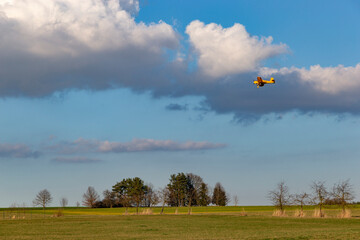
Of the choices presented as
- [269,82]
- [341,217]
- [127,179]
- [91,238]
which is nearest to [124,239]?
[91,238]

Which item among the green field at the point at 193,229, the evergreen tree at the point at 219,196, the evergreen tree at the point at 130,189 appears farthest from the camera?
the evergreen tree at the point at 219,196

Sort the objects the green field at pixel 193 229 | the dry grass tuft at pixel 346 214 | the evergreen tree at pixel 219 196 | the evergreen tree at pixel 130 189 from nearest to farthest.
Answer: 1. the green field at pixel 193 229
2. the dry grass tuft at pixel 346 214
3. the evergreen tree at pixel 130 189
4. the evergreen tree at pixel 219 196

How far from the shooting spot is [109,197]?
166750 mm

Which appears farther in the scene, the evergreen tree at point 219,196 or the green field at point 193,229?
the evergreen tree at point 219,196

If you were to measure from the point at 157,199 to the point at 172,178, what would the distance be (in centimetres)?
5951

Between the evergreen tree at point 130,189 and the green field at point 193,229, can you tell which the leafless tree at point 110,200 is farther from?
the green field at point 193,229

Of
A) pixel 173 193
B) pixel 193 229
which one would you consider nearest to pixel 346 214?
pixel 193 229

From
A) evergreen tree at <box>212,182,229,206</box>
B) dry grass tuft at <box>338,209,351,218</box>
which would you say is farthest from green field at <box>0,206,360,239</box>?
evergreen tree at <box>212,182,229,206</box>

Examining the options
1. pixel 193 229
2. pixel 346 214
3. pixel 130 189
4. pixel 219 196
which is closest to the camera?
pixel 193 229

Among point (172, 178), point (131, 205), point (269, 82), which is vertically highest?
point (269, 82)

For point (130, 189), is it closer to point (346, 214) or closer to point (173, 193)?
point (173, 193)

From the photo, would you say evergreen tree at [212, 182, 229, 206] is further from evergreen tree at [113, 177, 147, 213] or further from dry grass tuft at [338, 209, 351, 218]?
dry grass tuft at [338, 209, 351, 218]

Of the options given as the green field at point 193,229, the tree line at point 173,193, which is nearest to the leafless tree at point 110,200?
the tree line at point 173,193

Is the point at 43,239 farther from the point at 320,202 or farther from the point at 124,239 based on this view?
the point at 320,202
